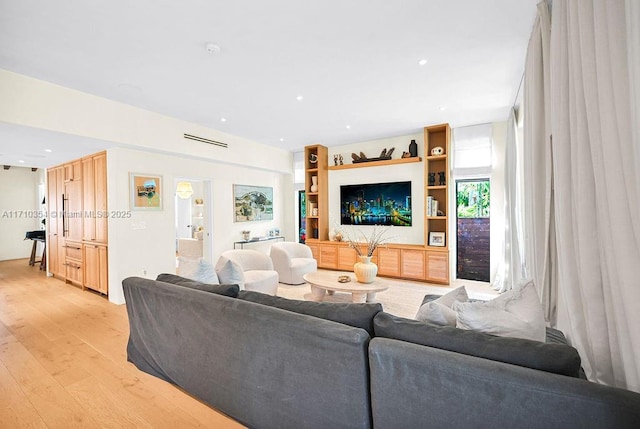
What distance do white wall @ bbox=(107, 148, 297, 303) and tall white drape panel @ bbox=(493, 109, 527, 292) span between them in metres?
4.66

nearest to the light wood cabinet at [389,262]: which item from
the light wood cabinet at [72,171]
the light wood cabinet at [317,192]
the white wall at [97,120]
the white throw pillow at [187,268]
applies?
the light wood cabinet at [317,192]

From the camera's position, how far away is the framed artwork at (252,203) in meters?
6.32

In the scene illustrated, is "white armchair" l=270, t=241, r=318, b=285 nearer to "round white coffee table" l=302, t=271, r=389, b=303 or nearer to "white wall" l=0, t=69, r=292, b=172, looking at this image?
"round white coffee table" l=302, t=271, r=389, b=303

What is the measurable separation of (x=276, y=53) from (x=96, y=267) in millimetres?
4247

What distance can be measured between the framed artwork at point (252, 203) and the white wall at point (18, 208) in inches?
252

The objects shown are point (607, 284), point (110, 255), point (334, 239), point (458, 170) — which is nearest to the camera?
point (607, 284)

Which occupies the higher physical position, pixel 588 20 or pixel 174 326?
pixel 588 20

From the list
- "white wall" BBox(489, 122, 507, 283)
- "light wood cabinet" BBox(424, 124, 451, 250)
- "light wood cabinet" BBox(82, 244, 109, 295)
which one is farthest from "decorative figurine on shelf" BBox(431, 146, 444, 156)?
"light wood cabinet" BBox(82, 244, 109, 295)

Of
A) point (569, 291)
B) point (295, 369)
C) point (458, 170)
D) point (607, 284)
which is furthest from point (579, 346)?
point (458, 170)

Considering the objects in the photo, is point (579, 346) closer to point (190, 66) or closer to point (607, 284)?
point (607, 284)

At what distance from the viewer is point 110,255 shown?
13.9 ft

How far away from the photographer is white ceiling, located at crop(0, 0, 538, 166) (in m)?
2.18

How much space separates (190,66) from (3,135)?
106 inches

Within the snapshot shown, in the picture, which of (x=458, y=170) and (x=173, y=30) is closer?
(x=173, y=30)
